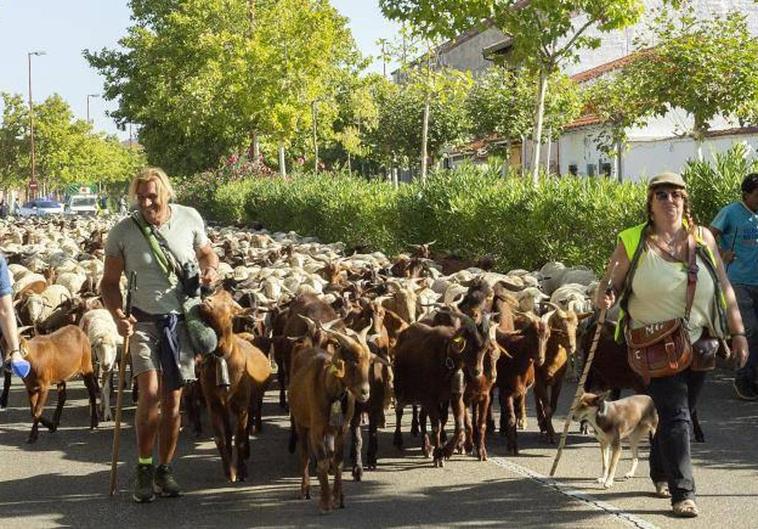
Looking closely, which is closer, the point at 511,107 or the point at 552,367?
the point at 552,367

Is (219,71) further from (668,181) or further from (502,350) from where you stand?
(668,181)

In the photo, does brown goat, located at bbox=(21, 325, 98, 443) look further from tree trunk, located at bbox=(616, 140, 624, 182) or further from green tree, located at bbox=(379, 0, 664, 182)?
tree trunk, located at bbox=(616, 140, 624, 182)

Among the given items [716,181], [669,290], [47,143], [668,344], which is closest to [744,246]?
[716,181]

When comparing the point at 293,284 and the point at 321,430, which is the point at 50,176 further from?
the point at 321,430

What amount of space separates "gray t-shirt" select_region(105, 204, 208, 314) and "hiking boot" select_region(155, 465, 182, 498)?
3.48 feet

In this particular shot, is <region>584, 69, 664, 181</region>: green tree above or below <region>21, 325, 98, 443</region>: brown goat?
above

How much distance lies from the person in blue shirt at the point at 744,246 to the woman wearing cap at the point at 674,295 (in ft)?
13.9

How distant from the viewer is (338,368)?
8.66 metres

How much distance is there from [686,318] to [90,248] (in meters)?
20.2

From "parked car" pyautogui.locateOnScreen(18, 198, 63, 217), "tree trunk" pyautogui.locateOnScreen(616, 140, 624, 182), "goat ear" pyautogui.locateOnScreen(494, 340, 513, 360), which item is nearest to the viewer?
"goat ear" pyautogui.locateOnScreen(494, 340, 513, 360)

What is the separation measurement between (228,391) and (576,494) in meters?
2.54

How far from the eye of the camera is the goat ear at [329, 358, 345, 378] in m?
8.62

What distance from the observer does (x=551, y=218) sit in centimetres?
2020

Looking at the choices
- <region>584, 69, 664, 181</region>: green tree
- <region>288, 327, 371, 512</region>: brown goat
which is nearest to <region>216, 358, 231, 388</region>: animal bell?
<region>288, 327, 371, 512</region>: brown goat
